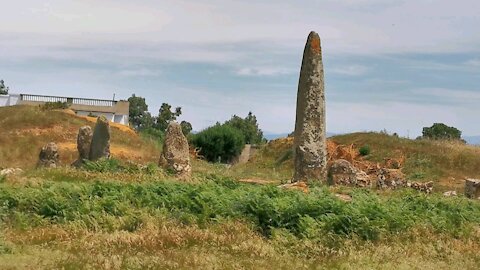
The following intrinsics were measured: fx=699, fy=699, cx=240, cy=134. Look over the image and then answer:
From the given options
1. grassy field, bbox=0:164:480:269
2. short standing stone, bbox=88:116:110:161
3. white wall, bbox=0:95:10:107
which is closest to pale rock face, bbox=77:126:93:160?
short standing stone, bbox=88:116:110:161

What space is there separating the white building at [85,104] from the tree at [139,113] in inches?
1383

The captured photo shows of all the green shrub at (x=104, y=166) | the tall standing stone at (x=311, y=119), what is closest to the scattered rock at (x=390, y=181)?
the tall standing stone at (x=311, y=119)

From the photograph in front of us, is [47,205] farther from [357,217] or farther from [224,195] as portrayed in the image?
[357,217]

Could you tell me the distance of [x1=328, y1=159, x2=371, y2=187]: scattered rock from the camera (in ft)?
77.1

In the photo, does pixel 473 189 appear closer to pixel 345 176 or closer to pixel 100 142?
pixel 345 176

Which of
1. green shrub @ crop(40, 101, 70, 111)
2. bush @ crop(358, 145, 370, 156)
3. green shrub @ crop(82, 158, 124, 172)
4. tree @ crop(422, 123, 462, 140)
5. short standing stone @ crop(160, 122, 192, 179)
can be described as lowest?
green shrub @ crop(82, 158, 124, 172)

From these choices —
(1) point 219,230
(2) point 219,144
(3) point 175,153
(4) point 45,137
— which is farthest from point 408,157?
(1) point 219,230

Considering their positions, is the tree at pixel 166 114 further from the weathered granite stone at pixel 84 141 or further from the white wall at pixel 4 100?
the weathered granite stone at pixel 84 141

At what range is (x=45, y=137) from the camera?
4500 cm

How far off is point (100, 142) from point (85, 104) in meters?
49.6

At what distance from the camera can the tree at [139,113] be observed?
119713mm

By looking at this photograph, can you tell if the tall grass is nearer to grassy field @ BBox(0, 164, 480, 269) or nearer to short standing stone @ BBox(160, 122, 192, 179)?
grassy field @ BBox(0, 164, 480, 269)

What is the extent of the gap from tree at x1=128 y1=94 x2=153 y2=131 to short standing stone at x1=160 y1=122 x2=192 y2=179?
91.7 metres

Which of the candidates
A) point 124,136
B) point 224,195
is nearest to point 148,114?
point 124,136
